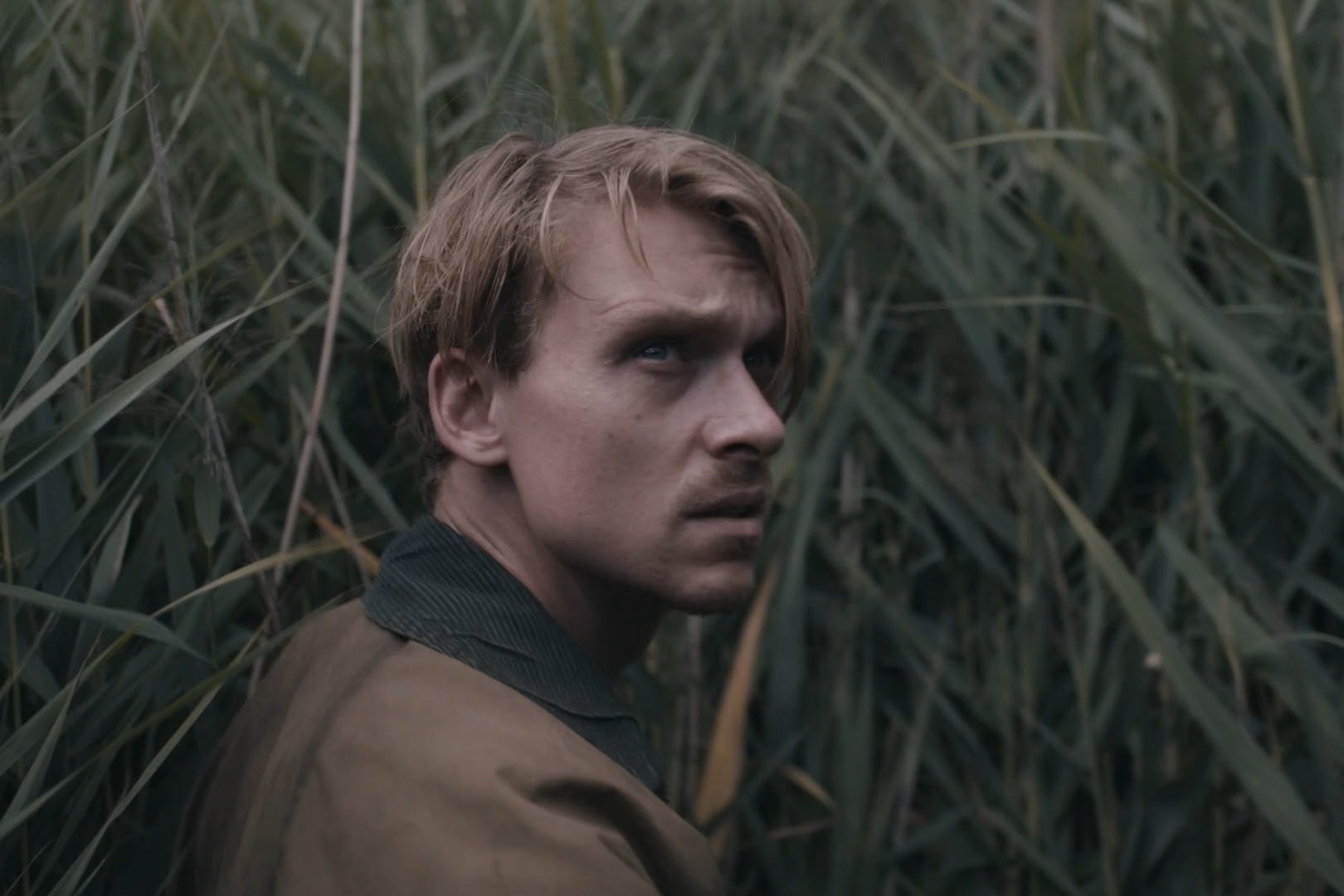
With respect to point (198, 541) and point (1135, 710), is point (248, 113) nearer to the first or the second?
point (198, 541)

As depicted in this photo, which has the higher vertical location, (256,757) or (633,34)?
(633,34)

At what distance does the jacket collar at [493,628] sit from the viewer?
1146 millimetres

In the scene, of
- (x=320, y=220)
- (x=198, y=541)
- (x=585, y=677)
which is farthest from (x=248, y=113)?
(x=585, y=677)

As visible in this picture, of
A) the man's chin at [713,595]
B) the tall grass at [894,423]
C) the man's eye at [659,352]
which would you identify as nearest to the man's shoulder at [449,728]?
the man's chin at [713,595]

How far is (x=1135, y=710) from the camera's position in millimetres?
1778

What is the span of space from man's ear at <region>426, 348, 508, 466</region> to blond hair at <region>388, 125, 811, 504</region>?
15 millimetres

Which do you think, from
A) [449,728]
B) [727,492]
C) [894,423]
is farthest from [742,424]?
[894,423]

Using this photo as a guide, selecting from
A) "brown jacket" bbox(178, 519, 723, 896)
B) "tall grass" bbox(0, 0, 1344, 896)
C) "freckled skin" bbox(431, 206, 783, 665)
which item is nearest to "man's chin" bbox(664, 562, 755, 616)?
"freckled skin" bbox(431, 206, 783, 665)

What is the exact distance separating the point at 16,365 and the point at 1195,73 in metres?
1.29

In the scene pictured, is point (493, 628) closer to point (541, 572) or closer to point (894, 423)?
point (541, 572)

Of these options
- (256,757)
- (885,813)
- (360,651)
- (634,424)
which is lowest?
(885,813)

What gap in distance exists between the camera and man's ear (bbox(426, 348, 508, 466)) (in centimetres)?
130

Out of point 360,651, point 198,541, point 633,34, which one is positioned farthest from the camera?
point 633,34

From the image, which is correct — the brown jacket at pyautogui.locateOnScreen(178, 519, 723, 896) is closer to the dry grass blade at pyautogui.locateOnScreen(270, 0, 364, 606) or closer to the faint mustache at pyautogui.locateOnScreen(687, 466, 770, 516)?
the faint mustache at pyautogui.locateOnScreen(687, 466, 770, 516)
